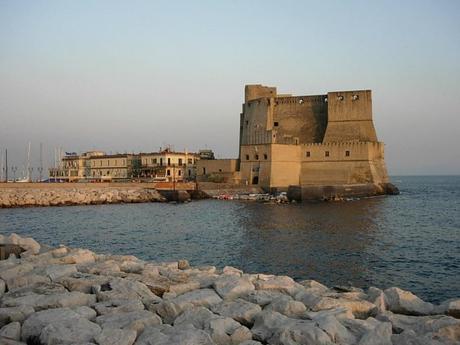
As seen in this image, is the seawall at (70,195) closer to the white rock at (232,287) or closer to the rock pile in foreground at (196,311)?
the rock pile in foreground at (196,311)

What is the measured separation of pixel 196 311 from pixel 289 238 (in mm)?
10375

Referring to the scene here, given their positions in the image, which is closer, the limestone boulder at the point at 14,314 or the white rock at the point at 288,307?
the limestone boulder at the point at 14,314

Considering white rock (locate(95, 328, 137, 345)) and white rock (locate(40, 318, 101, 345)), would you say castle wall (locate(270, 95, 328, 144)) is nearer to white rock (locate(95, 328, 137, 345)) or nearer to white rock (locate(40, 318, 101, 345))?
white rock (locate(40, 318, 101, 345))

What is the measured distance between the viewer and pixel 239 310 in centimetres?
505

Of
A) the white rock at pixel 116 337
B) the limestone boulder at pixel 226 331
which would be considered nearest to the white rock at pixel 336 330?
the limestone boulder at pixel 226 331

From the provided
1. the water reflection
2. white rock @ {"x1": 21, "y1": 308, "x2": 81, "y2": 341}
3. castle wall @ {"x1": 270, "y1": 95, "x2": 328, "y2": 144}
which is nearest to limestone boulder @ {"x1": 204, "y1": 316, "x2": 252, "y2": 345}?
white rock @ {"x1": 21, "y1": 308, "x2": 81, "y2": 341}

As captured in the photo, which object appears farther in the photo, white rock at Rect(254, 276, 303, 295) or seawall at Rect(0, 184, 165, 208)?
seawall at Rect(0, 184, 165, 208)

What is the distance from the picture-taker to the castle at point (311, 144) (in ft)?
112

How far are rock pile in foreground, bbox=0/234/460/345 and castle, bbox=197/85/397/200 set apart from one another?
25.9m

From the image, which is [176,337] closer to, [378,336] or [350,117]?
[378,336]

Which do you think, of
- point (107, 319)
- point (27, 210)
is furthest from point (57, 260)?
point (27, 210)

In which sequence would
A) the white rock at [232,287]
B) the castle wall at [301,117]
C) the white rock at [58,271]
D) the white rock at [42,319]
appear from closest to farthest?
1. the white rock at [42,319]
2. the white rock at [232,287]
3. the white rock at [58,271]
4. the castle wall at [301,117]

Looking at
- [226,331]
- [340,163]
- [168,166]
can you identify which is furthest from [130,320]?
[168,166]

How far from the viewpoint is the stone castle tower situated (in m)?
34.0
